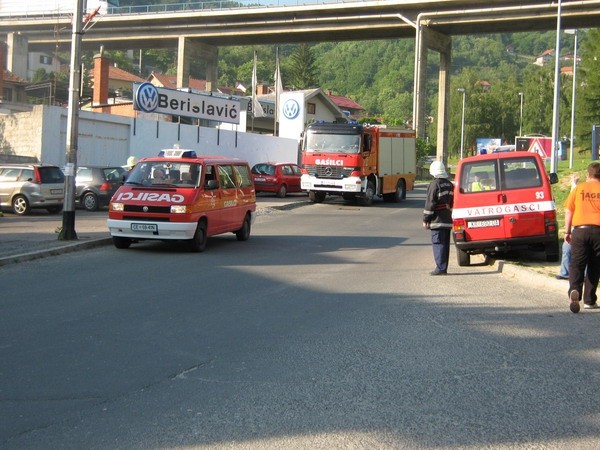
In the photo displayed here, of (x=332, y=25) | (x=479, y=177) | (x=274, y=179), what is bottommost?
(x=479, y=177)

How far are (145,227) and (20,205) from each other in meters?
9.98

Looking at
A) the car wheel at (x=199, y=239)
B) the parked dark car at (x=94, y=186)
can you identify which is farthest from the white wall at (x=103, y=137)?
the car wheel at (x=199, y=239)

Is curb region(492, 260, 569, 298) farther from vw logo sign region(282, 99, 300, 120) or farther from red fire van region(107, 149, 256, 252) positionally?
vw logo sign region(282, 99, 300, 120)

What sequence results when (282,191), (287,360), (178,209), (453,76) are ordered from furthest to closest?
(453,76) < (282,191) < (178,209) < (287,360)

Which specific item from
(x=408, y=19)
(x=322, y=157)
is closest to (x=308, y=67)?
(x=408, y=19)

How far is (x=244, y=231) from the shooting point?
17859mm

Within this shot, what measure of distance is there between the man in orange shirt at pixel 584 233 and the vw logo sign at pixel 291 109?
45.0 meters

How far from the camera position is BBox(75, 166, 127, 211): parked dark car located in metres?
25.2

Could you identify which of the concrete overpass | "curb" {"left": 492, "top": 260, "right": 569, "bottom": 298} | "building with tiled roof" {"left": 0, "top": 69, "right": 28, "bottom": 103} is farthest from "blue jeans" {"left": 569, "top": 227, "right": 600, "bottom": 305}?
"building with tiled roof" {"left": 0, "top": 69, "right": 28, "bottom": 103}

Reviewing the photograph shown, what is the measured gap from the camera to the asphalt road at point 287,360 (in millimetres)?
5051

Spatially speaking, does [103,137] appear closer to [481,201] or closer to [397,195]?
[397,195]

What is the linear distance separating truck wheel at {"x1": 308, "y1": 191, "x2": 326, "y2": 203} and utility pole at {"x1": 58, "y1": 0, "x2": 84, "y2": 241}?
16.3 meters

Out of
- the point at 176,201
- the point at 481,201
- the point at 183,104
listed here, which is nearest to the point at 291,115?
the point at 183,104

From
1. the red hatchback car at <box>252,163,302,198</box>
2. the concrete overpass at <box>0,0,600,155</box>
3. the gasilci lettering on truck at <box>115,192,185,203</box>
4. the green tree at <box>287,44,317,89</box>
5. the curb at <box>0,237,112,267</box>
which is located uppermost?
the green tree at <box>287,44,317,89</box>
